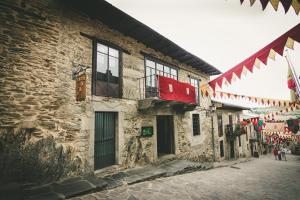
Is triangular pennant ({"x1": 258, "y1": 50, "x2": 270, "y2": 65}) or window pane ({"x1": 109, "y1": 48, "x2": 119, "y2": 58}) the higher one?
window pane ({"x1": 109, "y1": 48, "x2": 119, "y2": 58})

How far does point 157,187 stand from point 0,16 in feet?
23.7

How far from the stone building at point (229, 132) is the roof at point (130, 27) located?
7.07m

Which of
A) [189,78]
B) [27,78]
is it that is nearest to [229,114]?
[189,78]

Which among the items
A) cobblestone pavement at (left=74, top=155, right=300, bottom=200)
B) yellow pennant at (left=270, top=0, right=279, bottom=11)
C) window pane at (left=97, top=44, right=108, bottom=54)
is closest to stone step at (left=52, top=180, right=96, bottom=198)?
cobblestone pavement at (left=74, top=155, right=300, bottom=200)

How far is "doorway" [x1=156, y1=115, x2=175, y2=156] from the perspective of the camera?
10.5m

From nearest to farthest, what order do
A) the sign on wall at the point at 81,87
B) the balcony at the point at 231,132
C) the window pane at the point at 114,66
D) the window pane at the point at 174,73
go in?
the sign on wall at the point at 81,87, the window pane at the point at 114,66, the window pane at the point at 174,73, the balcony at the point at 231,132

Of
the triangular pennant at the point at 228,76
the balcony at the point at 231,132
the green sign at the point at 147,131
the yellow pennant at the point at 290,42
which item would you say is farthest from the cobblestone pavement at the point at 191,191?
the balcony at the point at 231,132

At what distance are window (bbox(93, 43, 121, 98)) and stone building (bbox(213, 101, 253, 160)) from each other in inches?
419

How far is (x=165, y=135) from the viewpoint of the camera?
10875 millimetres

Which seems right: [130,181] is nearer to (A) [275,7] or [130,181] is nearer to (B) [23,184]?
(B) [23,184]

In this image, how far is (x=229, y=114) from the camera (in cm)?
1858

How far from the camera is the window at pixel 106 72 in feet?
23.3

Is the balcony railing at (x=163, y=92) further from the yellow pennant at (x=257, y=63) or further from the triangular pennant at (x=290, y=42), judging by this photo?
the triangular pennant at (x=290, y=42)

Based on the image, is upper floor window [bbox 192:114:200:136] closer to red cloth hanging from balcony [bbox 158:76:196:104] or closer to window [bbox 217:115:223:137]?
red cloth hanging from balcony [bbox 158:76:196:104]
